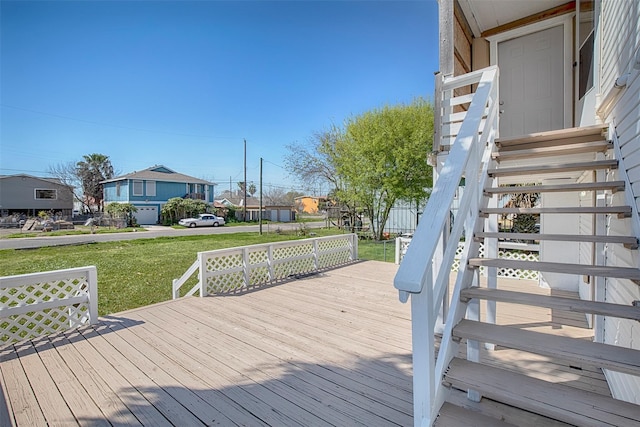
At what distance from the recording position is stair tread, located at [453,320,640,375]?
→ 1355 mm

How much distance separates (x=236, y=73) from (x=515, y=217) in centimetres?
1156

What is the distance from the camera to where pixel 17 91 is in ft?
29.9

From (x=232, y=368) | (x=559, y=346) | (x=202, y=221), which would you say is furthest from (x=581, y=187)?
(x=202, y=221)

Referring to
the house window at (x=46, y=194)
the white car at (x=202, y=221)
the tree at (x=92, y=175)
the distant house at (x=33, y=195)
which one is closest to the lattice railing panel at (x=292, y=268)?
the white car at (x=202, y=221)

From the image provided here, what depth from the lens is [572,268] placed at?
1.81 m

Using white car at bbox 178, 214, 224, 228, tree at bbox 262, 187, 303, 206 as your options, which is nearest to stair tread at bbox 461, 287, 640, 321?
white car at bbox 178, 214, 224, 228

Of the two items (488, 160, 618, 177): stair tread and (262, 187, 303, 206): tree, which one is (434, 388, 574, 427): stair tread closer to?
(488, 160, 618, 177): stair tread

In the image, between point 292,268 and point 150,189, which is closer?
point 292,268

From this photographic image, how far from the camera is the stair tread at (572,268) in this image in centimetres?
166

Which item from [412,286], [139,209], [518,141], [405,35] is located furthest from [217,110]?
[412,286]

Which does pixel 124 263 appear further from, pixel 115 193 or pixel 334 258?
pixel 115 193

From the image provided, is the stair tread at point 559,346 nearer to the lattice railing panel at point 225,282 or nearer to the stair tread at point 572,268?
the stair tread at point 572,268

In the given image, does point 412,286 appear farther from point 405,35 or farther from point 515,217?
point 515,217

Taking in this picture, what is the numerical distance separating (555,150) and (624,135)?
59 centimetres
